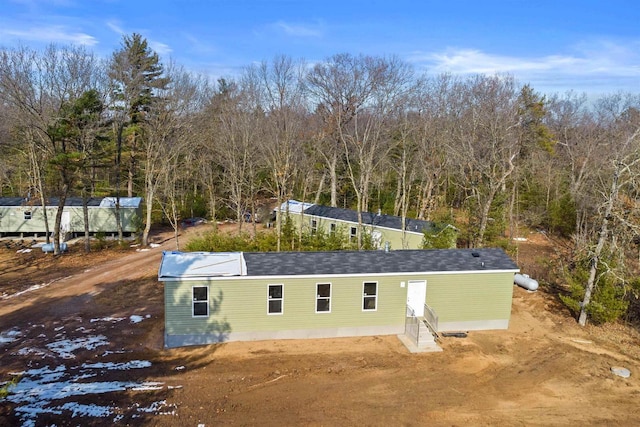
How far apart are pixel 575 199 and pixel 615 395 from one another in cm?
2478

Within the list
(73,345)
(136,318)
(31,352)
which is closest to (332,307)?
(136,318)

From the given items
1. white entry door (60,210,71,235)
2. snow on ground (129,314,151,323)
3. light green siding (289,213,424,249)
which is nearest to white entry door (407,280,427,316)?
light green siding (289,213,424,249)

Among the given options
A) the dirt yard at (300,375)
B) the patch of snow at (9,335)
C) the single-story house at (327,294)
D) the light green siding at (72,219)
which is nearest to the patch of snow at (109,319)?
the dirt yard at (300,375)

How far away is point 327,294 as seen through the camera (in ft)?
51.6

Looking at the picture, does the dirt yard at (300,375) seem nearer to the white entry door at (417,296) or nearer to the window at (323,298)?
the window at (323,298)

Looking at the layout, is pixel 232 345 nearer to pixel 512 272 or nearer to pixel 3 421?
pixel 3 421

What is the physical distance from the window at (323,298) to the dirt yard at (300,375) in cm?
112

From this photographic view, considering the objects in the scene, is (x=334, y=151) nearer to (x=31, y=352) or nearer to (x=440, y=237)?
(x=440, y=237)

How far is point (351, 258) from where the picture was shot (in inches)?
656

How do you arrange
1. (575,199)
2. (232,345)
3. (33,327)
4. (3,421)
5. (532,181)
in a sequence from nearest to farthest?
(3,421) → (232,345) → (33,327) → (575,199) → (532,181)

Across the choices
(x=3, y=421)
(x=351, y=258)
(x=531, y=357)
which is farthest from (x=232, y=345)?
(x=531, y=357)

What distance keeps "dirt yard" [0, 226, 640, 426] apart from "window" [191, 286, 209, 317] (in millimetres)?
1163

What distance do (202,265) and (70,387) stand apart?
17.3ft

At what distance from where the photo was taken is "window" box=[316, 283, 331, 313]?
15.6 meters
